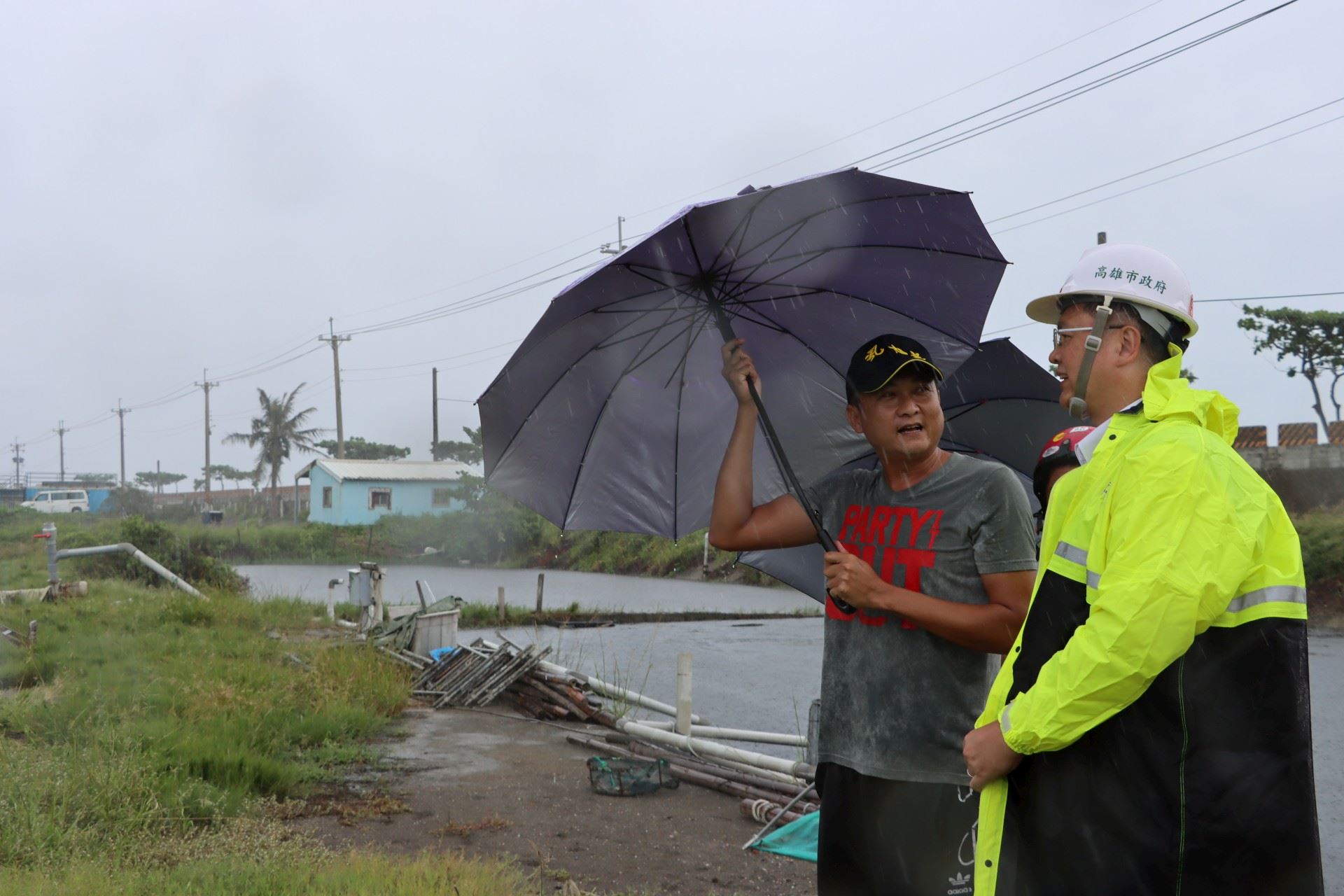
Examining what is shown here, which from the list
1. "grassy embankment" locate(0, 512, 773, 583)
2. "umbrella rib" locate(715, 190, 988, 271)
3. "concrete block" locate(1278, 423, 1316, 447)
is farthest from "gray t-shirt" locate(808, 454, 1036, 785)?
"grassy embankment" locate(0, 512, 773, 583)

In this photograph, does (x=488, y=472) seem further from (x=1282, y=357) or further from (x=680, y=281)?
(x=1282, y=357)

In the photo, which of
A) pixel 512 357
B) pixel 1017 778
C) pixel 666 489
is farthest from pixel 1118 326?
pixel 666 489

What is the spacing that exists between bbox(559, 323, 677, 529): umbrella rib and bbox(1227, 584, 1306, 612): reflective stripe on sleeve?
7.58 ft

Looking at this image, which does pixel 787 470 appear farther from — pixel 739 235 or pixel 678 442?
pixel 678 442

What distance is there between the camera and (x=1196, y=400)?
1933mm

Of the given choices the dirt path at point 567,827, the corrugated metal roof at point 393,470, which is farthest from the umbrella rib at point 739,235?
the corrugated metal roof at point 393,470

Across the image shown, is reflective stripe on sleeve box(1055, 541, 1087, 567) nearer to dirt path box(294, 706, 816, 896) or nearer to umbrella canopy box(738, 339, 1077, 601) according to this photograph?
umbrella canopy box(738, 339, 1077, 601)

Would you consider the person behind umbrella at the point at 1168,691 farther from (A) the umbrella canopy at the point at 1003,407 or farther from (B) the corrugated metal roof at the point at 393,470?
(B) the corrugated metal roof at the point at 393,470

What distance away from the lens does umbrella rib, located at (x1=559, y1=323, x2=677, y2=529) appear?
3.87 m

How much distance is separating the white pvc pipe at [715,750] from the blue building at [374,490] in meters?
46.7

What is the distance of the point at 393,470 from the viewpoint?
5919 centimetres

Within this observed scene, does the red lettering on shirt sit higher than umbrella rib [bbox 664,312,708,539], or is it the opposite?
umbrella rib [bbox 664,312,708,539]

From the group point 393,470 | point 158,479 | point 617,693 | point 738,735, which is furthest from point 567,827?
point 158,479

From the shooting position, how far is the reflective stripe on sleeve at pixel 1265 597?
5.89ft
